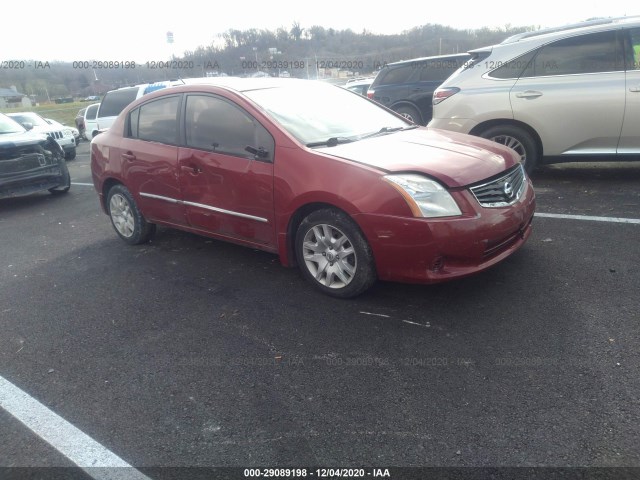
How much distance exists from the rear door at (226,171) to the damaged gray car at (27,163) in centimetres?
450

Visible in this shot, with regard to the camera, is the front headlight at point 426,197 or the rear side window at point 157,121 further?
the rear side window at point 157,121

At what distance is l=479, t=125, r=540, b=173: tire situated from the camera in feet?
20.4

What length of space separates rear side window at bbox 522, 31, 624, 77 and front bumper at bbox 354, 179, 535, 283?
3.52m

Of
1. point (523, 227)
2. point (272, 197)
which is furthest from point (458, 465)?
point (272, 197)

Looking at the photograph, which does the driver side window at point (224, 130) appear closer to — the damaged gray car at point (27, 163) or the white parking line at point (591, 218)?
the white parking line at point (591, 218)

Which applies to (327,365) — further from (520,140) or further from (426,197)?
(520,140)

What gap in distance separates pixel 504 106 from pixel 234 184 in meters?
3.85

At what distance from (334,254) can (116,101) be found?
37.1ft

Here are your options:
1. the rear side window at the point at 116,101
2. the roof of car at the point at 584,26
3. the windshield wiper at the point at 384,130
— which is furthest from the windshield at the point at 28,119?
the windshield wiper at the point at 384,130

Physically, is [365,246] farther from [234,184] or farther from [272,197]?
[234,184]

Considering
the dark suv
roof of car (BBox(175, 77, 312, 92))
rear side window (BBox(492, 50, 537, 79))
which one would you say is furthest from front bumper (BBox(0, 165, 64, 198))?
rear side window (BBox(492, 50, 537, 79))

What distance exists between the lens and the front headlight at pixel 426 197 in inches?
129

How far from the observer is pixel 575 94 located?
5.86m

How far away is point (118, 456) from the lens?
2395 millimetres
